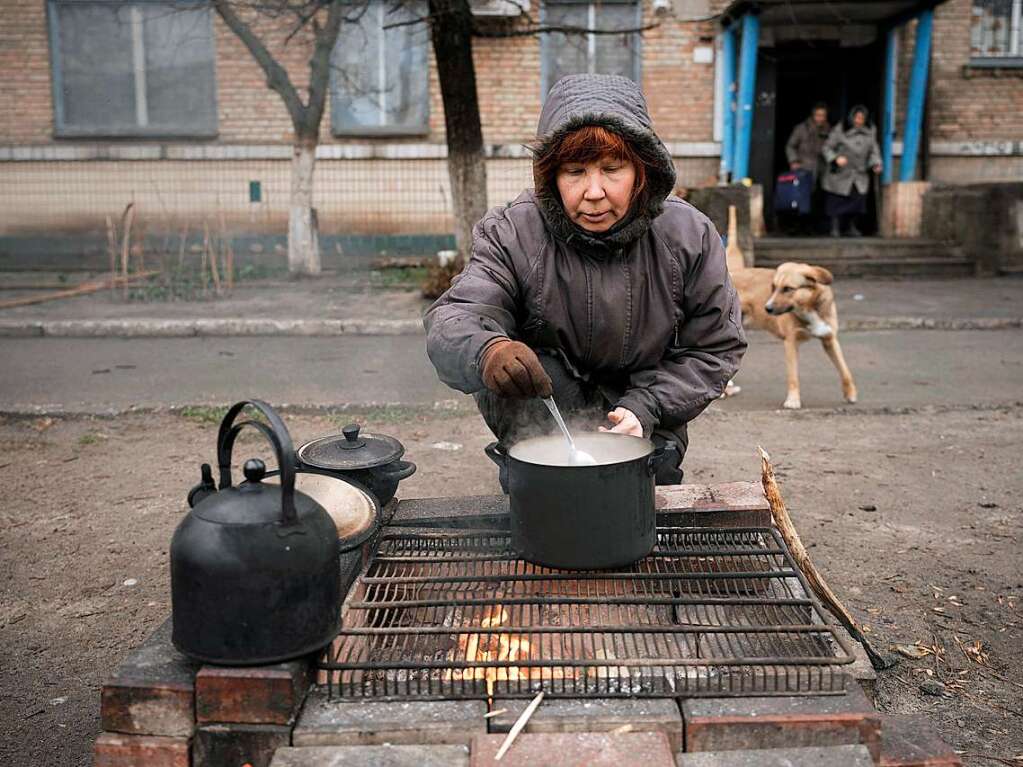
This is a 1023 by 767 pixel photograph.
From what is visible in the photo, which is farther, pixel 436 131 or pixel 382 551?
pixel 436 131

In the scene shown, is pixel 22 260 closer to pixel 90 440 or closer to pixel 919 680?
pixel 90 440

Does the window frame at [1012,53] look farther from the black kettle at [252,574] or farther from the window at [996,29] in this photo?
the black kettle at [252,574]

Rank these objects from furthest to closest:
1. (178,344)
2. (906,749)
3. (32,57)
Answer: (32,57), (178,344), (906,749)

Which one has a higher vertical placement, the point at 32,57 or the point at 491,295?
the point at 32,57

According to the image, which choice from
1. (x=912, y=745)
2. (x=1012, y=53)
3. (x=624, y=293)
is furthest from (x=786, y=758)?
(x=1012, y=53)

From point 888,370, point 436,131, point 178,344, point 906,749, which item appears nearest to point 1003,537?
point 906,749

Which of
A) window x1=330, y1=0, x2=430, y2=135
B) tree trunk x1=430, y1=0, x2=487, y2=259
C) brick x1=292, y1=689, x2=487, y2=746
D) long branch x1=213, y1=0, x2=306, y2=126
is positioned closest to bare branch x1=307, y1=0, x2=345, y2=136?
long branch x1=213, y1=0, x2=306, y2=126

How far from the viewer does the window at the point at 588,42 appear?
15.2 m

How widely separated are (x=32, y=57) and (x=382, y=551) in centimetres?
1528

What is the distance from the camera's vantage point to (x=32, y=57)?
50.3 ft

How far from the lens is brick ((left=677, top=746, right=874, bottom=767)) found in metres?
1.95

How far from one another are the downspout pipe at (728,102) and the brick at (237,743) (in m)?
13.3

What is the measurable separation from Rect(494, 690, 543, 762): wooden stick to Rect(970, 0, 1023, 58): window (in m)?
15.7

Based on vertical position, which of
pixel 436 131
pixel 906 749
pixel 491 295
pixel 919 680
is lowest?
pixel 919 680
